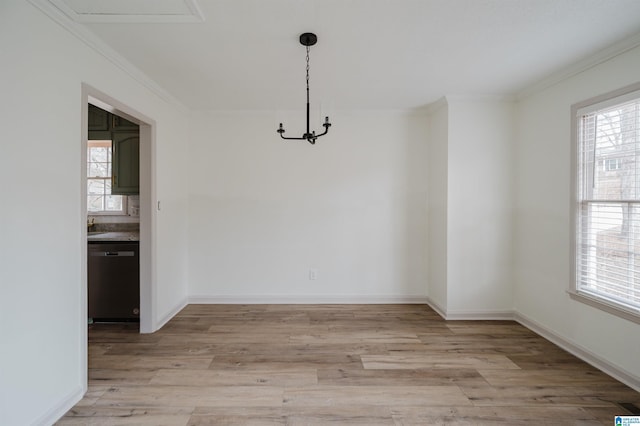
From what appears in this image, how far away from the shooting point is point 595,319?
259 cm

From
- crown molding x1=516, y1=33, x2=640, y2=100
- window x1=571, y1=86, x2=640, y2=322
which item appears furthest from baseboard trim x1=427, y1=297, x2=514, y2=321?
crown molding x1=516, y1=33, x2=640, y2=100

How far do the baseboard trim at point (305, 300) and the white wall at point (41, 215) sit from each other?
196 cm

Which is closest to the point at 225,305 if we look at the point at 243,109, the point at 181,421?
the point at 181,421

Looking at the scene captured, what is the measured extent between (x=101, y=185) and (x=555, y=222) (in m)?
5.45

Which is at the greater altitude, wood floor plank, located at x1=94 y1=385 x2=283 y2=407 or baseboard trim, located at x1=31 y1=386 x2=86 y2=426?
baseboard trim, located at x1=31 y1=386 x2=86 y2=426

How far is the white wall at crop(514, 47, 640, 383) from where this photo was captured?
7.86 ft

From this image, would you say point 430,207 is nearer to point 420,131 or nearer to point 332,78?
point 420,131

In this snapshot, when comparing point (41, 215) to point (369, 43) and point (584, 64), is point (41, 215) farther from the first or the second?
point (584, 64)

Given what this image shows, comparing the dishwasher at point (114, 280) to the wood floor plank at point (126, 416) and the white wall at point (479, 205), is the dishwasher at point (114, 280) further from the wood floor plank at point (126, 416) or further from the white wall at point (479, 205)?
the white wall at point (479, 205)

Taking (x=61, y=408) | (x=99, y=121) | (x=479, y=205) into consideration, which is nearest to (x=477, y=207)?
(x=479, y=205)

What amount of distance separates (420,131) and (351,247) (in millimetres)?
1853

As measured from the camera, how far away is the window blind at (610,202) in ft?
7.68

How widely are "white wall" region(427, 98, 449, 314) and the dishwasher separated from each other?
3.57 meters

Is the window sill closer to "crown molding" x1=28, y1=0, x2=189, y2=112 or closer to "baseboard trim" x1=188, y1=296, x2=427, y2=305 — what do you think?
"baseboard trim" x1=188, y1=296, x2=427, y2=305
